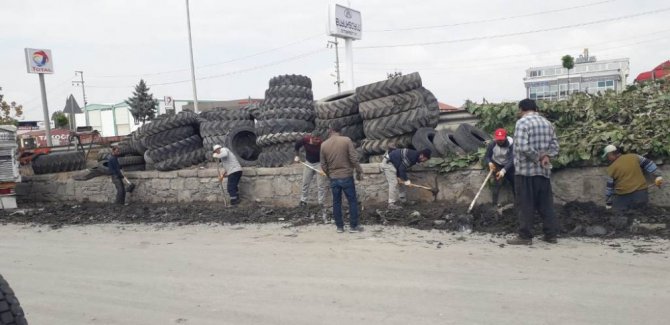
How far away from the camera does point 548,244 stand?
6090 mm

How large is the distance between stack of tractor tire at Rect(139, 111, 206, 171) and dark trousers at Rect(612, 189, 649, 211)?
334 inches

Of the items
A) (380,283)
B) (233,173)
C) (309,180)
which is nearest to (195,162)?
(233,173)

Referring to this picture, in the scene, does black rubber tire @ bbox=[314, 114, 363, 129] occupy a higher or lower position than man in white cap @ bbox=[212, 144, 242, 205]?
higher

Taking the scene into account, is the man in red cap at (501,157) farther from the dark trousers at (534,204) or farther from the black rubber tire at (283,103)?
the black rubber tire at (283,103)

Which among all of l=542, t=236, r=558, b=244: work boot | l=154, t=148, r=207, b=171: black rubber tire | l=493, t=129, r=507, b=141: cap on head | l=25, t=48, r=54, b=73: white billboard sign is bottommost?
l=542, t=236, r=558, b=244: work boot

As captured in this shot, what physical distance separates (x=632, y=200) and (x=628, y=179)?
287 mm

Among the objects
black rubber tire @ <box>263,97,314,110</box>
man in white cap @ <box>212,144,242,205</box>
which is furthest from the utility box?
black rubber tire @ <box>263,97,314,110</box>

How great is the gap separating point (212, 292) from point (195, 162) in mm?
7327

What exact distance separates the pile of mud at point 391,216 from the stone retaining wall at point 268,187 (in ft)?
0.82

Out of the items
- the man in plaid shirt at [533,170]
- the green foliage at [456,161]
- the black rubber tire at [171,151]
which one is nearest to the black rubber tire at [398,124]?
the green foliage at [456,161]

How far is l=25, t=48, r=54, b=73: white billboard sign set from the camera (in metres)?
15.5

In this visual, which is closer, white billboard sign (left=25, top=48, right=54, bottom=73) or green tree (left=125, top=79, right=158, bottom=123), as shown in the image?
white billboard sign (left=25, top=48, right=54, bottom=73)

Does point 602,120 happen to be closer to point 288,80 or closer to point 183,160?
point 288,80

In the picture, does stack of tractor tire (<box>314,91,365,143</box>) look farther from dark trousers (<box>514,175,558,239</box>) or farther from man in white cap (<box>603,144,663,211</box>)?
man in white cap (<box>603,144,663,211</box>)
